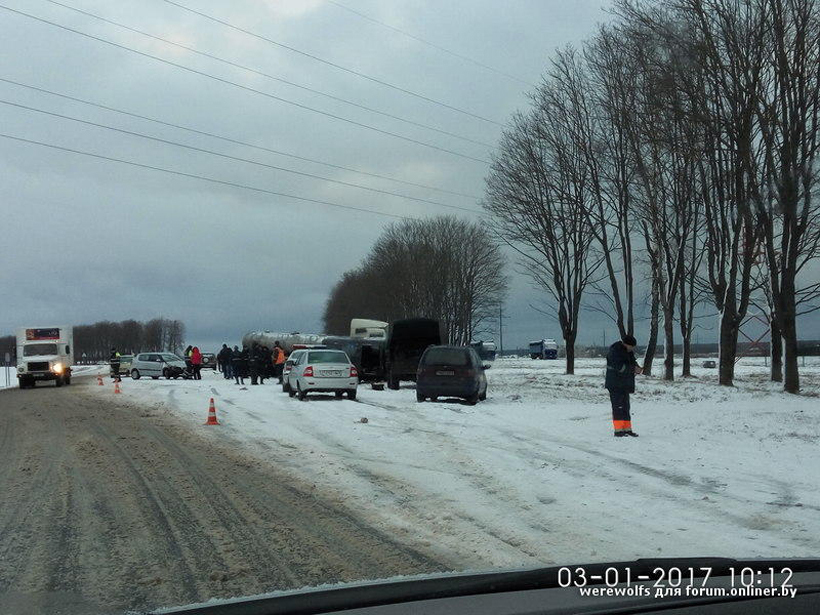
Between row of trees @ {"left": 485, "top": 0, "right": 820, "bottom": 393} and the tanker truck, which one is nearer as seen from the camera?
row of trees @ {"left": 485, "top": 0, "right": 820, "bottom": 393}

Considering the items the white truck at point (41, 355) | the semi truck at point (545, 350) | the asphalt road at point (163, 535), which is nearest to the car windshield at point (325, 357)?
the asphalt road at point (163, 535)

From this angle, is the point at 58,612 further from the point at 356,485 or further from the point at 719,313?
the point at 719,313

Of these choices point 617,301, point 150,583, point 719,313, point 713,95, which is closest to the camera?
point 150,583

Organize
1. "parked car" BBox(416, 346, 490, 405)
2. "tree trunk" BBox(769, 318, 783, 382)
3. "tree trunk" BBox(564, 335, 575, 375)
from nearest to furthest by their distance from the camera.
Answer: "parked car" BBox(416, 346, 490, 405), "tree trunk" BBox(769, 318, 783, 382), "tree trunk" BBox(564, 335, 575, 375)

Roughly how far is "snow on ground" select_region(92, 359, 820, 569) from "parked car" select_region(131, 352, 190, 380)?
30.7 metres

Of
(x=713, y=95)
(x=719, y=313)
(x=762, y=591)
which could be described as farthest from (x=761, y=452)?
(x=719, y=313)

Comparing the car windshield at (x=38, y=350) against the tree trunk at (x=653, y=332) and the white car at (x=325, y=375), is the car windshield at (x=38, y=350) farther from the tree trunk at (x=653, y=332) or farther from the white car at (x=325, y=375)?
the tree trunk at (x=653, y=332)

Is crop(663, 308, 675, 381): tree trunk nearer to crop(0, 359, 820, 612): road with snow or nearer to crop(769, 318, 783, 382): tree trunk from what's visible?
crop(769, 318, 783, 382): tree trunk

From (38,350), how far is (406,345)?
77.2 ft

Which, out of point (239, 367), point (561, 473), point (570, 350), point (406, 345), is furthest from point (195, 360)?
point (561, 473)

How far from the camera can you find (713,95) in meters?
24.0

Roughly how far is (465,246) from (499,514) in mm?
66221

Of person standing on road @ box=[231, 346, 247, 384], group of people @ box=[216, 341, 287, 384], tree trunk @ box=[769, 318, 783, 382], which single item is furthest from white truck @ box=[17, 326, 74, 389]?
tree trunk @ box=[769, 318, 783, 382]

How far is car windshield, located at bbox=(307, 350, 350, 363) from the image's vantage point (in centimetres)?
2664
